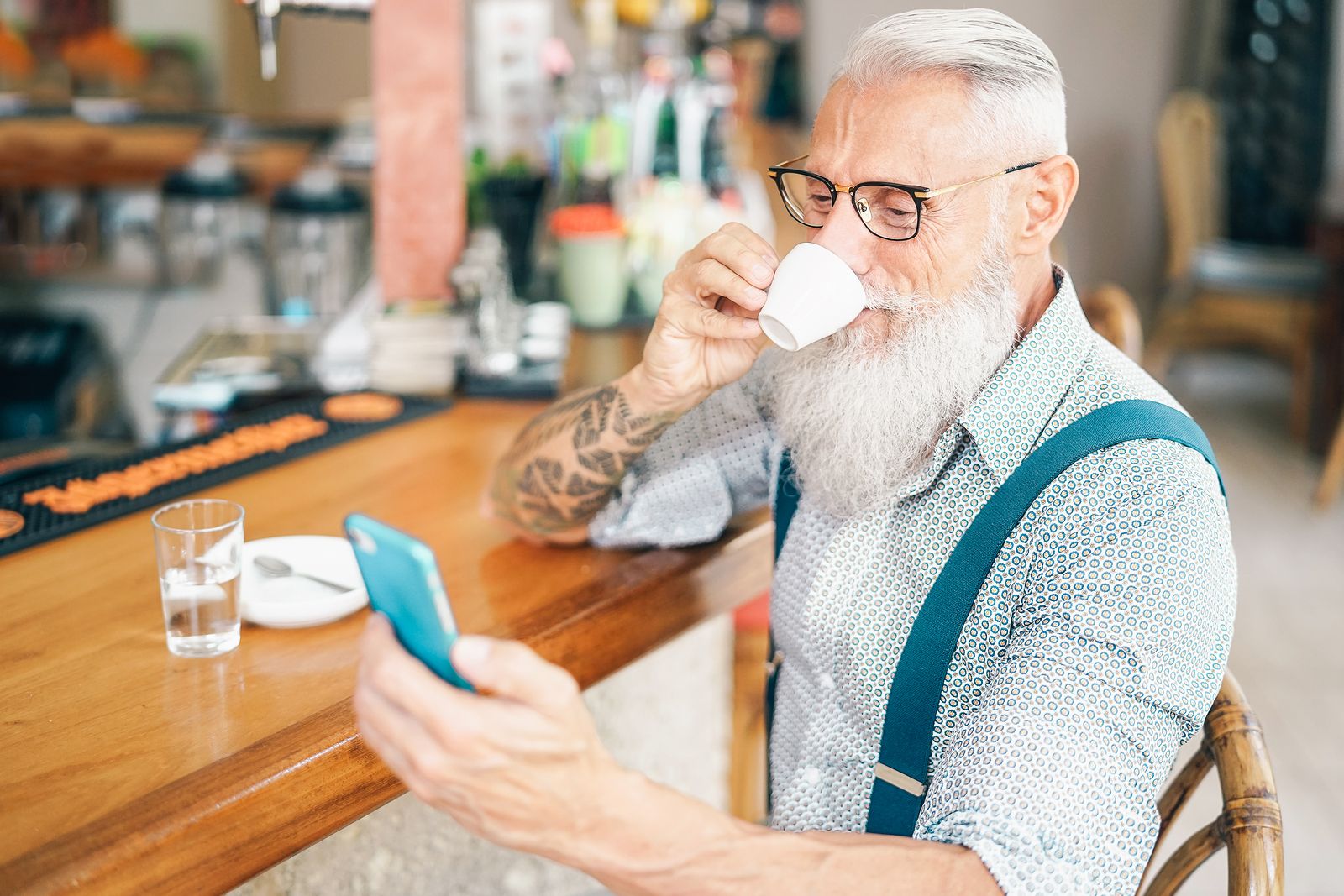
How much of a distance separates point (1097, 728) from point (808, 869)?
0.25 meters

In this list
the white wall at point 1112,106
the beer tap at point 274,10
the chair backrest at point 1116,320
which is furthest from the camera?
the white wall at point 1112,106

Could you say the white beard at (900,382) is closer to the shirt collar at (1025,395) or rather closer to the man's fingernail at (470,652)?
the shirt collar at (1025,395)

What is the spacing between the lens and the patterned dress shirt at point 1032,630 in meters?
0.89

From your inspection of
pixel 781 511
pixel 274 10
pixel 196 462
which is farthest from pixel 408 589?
pixel 274 10

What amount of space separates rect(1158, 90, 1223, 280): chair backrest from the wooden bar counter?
4.37 metres

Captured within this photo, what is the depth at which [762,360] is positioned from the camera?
4.76 ft

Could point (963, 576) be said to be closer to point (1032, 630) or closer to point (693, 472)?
point (1032, 630)

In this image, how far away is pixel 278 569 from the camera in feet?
4.28

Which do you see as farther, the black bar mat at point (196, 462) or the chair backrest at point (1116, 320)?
the chair backrest at point (1116, 320)

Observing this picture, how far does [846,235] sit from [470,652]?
0.64m

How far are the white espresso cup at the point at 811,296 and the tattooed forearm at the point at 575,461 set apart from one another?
0.87 feet

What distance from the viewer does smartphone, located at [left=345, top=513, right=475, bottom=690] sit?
0.73 meters

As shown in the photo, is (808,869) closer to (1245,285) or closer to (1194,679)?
(1194,679)

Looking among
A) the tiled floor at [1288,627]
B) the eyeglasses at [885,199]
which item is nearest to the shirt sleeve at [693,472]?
the eyeglasses at [885,199]
